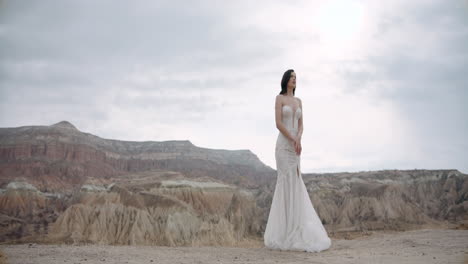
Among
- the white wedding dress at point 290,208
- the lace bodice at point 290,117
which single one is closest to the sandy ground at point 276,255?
the white wedding dress at point 290,208

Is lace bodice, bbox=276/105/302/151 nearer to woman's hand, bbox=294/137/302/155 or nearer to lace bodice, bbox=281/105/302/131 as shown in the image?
lace bodice, bbox=281/105/302/131

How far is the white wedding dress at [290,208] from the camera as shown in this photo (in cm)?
682

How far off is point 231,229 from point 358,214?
17.4 metres

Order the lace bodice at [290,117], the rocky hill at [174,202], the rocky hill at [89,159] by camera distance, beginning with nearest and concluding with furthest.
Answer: the lace bodice at [290,117] → the rocky hill at [174,202] → the rocky hill at [89,159]

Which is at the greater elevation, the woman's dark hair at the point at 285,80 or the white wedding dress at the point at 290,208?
the woman's dark hair at the point at 285,80

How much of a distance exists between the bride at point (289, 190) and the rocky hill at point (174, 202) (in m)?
14.7

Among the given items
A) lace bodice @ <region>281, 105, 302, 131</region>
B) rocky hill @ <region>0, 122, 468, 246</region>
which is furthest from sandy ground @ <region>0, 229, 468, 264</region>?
rocky hill @ <region>0, 122, 468, 246</region>

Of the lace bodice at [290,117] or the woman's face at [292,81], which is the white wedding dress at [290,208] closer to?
the lace bodice at [290,117]

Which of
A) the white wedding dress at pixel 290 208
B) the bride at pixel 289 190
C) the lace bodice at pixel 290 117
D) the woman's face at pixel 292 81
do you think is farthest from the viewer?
the woman's face at pixel 292 81

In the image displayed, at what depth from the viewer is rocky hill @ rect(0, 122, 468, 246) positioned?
114ft

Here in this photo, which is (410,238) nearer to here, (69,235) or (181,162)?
(69,235)

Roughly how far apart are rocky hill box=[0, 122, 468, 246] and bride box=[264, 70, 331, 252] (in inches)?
577

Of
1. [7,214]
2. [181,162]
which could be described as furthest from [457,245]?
[181,162]

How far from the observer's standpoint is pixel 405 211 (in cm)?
4659
